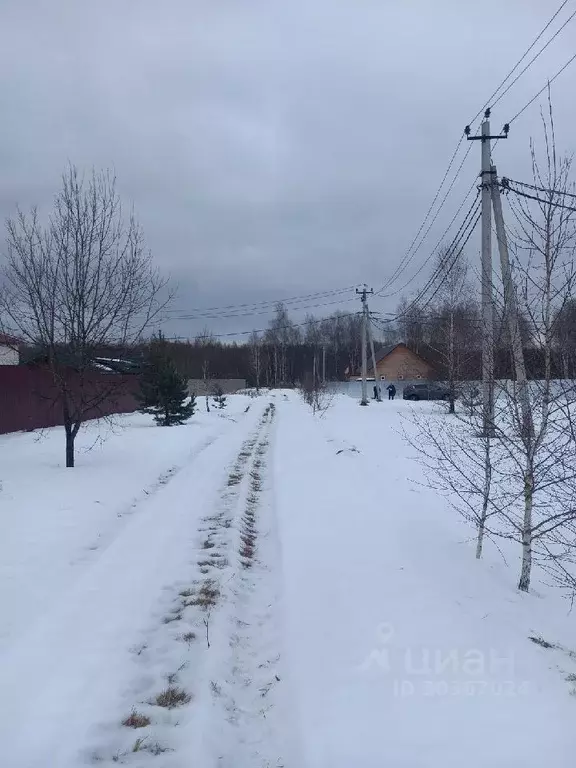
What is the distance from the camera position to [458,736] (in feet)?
10.4

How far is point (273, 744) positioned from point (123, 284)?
1007 centimetres

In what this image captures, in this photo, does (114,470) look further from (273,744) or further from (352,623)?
(273,744)

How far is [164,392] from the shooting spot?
73.2 ft

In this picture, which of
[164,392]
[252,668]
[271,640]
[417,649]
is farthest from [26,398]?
[417,649]

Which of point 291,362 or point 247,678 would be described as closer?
point 247,678

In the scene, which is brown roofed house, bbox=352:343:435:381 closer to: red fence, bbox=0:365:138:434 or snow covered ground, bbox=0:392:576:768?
red fence, bbox=0:365:138:434

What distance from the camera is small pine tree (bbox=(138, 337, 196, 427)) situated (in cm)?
2222

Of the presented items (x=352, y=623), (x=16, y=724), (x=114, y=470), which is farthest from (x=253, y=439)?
(x=16, y=724)

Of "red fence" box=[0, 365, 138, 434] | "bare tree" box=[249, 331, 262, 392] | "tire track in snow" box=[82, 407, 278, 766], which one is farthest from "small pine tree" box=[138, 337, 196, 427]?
"bare tree" box=[249, 331, 262, 392]

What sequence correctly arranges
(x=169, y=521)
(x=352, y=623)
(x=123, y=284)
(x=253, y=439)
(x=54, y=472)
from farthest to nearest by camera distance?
(x=253, y=439), (x=123, y=284), (x=54, y=472), (x=169, y=521), (x=352, y=623)

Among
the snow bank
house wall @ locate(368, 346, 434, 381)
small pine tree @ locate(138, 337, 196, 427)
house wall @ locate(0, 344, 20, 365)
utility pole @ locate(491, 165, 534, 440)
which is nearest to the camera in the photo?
the snow bank

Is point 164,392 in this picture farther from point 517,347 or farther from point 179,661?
point 179,661

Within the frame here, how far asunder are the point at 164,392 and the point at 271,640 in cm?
1834

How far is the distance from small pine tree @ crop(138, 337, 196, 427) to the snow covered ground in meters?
13.2
